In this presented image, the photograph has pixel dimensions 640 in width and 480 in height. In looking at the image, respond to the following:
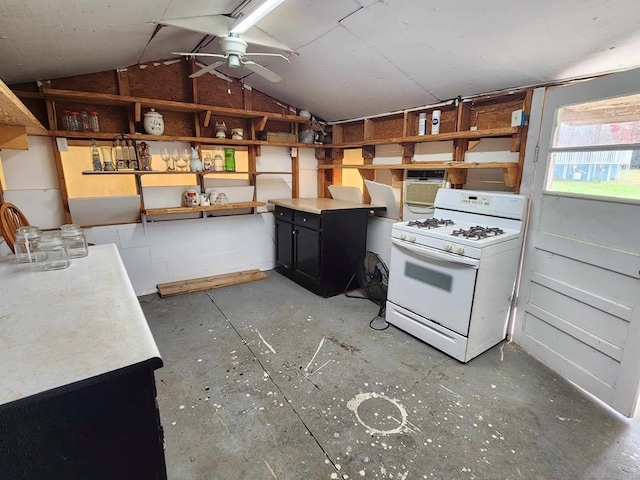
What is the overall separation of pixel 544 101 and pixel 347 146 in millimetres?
2031

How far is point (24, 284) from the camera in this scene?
3.97ft

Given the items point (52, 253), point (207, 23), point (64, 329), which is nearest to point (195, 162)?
point (207, 23)

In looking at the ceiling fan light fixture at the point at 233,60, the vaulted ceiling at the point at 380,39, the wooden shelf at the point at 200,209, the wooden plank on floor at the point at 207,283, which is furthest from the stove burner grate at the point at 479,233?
the wooden plank on floor at the point at 207,283

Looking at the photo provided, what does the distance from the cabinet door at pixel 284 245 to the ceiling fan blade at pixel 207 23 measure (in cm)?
200

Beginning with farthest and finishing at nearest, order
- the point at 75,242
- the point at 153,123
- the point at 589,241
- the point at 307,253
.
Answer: the point at 307,253 → the point at 153,123 → the point at 589,241 → the point at 75,242

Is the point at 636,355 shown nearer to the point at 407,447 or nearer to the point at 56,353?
the point at 407,447

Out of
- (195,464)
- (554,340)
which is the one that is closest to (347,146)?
(554,340)

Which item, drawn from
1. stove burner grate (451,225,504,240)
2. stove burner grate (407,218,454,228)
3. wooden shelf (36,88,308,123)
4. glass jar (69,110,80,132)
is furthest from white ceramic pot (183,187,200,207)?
stove burner grate (451,225,504,240)

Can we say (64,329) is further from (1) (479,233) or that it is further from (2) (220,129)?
(2) (220,129)

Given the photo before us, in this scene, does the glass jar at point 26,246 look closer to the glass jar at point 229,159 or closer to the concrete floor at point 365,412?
the concrete floor at point 365,412

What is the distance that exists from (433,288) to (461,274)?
257mm

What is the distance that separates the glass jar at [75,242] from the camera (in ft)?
5.24

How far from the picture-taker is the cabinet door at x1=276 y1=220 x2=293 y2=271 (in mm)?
3691

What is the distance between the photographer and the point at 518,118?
2227mm
